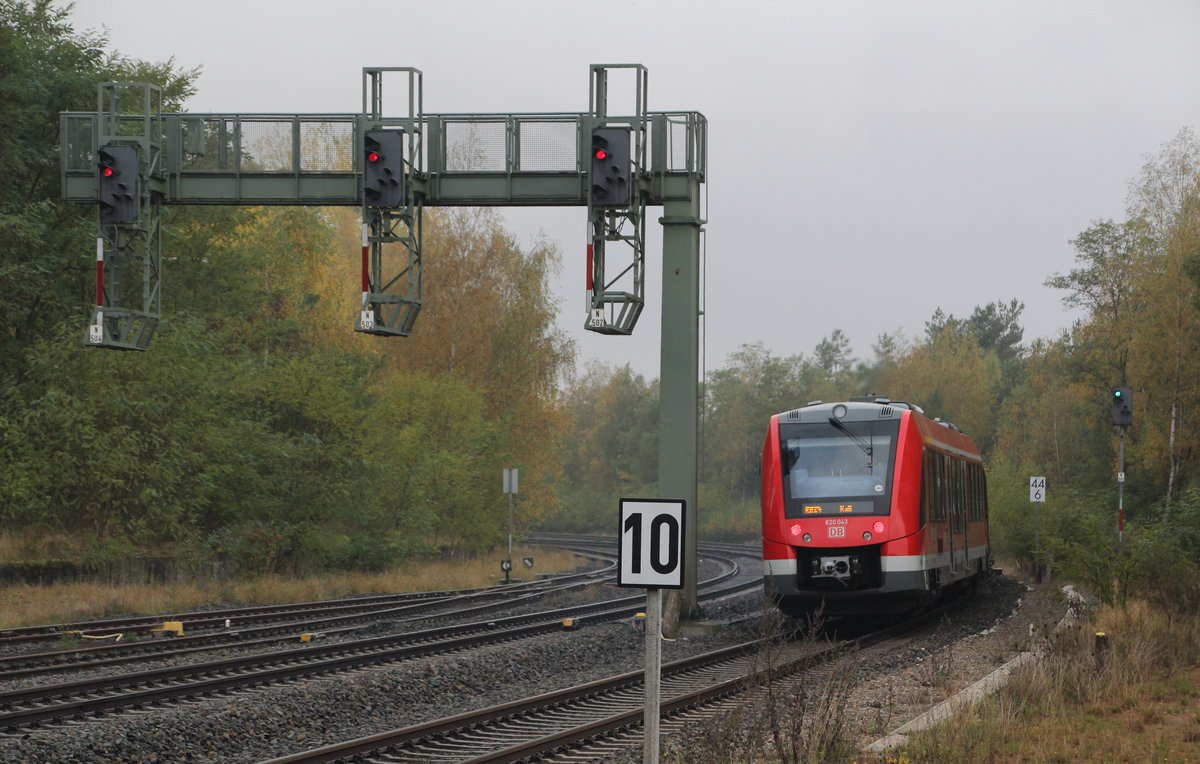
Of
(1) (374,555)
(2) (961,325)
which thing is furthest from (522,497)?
(2) (961,325)

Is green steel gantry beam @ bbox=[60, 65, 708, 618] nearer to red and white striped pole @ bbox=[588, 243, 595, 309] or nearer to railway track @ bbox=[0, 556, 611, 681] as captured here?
red and white striped pole @ bbox=[588, 243, 595, 309]

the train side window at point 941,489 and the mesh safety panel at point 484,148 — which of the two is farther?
the train side window at point 941,489

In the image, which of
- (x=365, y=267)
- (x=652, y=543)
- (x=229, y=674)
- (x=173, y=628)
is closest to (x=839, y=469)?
(x=365, y=267)

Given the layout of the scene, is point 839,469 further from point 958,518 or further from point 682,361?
point 958,518

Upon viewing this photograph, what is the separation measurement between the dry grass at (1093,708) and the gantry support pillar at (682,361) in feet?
20.5

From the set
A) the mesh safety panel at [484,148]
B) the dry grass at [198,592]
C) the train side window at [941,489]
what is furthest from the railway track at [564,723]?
the dry grass at [198,592]

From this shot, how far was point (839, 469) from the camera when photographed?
18.5 meters

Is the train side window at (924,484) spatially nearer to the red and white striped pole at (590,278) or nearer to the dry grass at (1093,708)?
the dry grass at (1093,708)

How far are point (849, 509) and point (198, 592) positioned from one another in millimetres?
13311

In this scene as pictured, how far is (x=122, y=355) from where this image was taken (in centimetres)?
2600

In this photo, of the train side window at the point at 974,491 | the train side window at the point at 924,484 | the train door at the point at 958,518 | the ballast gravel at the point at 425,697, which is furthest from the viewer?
the train side window at the point at 974,491

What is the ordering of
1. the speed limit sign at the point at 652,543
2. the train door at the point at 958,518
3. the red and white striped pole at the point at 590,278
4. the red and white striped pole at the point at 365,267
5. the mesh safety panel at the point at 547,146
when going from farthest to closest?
the train door at the point at 958,518
the mesh safety panel at the point at 547,146
the red and white striped pole at the point at 590,278
the red and white striped pole at the point at 365,267
the speed limit sign at the point at 652,543

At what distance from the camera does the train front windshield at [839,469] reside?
59.9 feet

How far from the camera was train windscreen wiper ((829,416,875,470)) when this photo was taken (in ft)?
60.5
